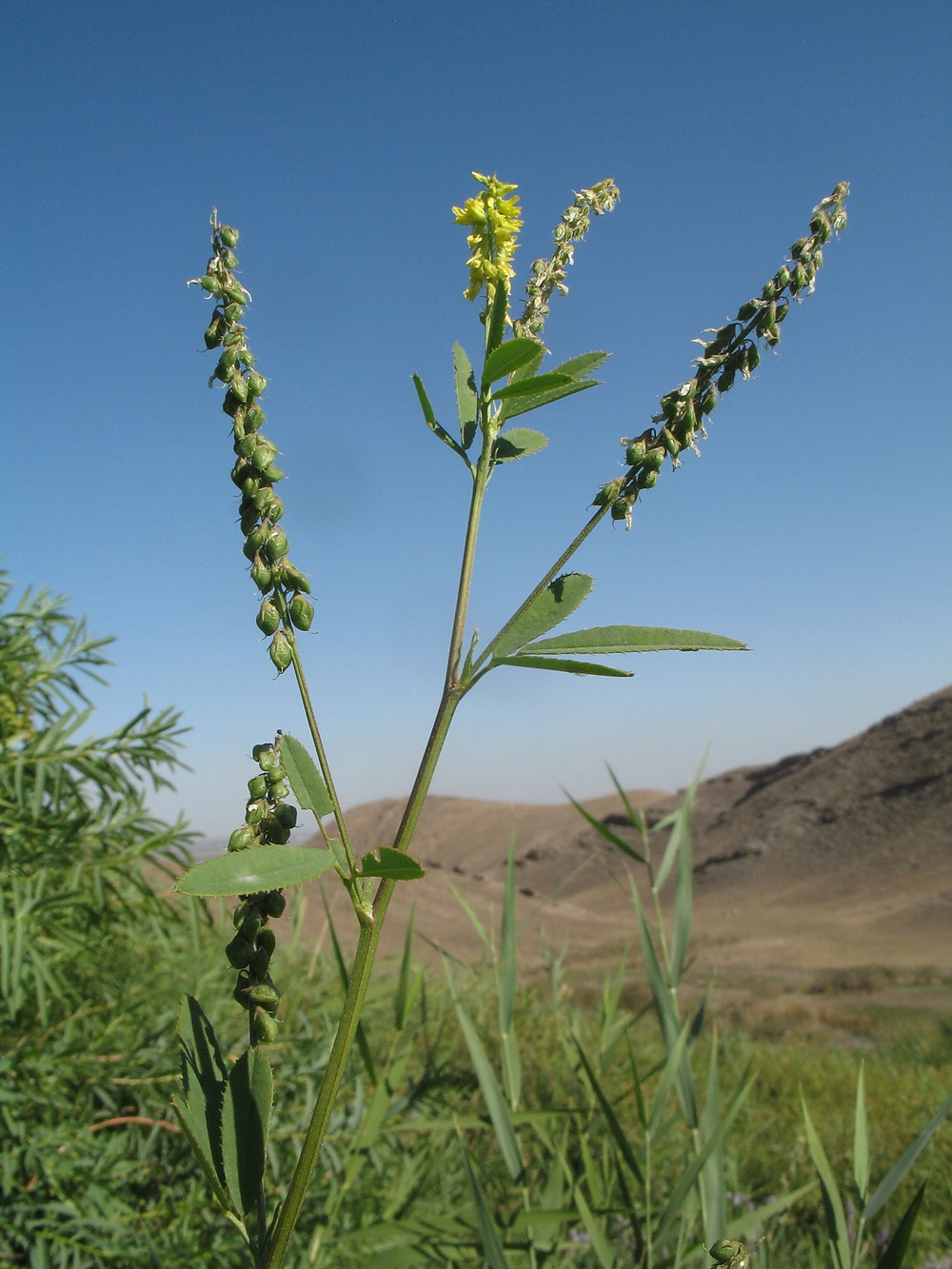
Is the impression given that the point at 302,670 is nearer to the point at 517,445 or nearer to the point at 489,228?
the point at 517,445

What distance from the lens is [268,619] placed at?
0.47 meters

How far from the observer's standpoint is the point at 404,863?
1.43 feet

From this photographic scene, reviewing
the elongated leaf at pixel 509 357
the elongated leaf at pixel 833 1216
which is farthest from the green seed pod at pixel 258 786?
the elongated leaf at pixel 833 1216

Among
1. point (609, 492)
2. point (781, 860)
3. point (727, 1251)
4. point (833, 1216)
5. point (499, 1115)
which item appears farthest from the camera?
point (781, 860)

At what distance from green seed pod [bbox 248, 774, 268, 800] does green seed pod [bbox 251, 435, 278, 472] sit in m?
0.18

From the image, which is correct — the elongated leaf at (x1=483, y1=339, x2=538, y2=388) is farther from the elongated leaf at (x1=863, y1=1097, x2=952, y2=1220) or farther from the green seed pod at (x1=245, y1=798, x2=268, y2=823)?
the elongated leaf at (x1=863, y1=1097, x2=952, y2=1220)

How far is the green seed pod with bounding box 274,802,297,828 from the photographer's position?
18.5 inches

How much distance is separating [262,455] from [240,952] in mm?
279

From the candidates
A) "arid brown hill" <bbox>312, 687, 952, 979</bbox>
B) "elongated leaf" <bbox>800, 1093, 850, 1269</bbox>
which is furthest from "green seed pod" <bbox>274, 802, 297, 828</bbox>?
"arid brown hill" <bbox>312, 687, 952, 979</bbox>

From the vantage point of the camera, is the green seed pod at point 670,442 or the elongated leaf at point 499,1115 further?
the elongated leaf at point 499,1115

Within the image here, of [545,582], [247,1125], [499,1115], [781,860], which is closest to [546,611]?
[545,582]

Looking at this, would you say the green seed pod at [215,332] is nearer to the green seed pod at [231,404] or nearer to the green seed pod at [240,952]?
the green seed pod at [231,404]

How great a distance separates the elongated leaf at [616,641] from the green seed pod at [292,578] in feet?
0.51

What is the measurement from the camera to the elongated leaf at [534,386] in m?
0.58
